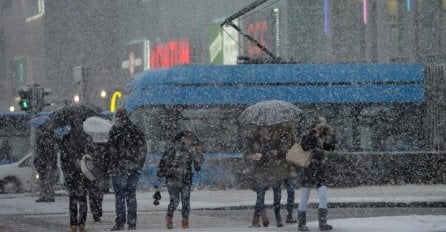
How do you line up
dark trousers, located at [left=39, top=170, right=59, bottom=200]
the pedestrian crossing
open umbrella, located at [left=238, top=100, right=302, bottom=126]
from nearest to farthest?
the pedestrian crossing, open umbrella, located at [left=238, top=100, right=302, bottom=126], dark trousers, located at [left=39, top=170, right=59, bottom=200]

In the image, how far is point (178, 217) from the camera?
1959 centimetres

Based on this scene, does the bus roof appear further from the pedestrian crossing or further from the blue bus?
the pedestrian crossing

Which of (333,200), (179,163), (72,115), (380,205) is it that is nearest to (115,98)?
(333,200)

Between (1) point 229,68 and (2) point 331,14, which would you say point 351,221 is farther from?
(2) point 331,14

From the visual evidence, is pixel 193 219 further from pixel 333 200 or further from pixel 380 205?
pixel 380 205

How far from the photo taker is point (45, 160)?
82.7ft

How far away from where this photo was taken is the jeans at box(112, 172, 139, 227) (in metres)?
15.9

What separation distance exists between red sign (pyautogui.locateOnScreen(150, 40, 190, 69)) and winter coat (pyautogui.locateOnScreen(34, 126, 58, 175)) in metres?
21.5

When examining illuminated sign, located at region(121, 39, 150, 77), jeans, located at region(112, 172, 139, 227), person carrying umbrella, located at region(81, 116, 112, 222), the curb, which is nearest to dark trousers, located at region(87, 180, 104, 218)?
person carrying umbrella, located at region(81, 116, 112, 222)

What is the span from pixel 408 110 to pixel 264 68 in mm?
3815

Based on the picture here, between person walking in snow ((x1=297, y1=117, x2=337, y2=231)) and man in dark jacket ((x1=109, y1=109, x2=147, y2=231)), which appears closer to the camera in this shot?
person walking in snow ((x1=297, y1=117, x2=337, y2=231))

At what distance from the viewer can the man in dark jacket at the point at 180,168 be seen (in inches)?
641

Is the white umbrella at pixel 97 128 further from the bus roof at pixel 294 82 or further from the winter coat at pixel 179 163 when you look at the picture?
the bus roof at pixel 294 82

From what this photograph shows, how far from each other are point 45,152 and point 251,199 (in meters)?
4.77
